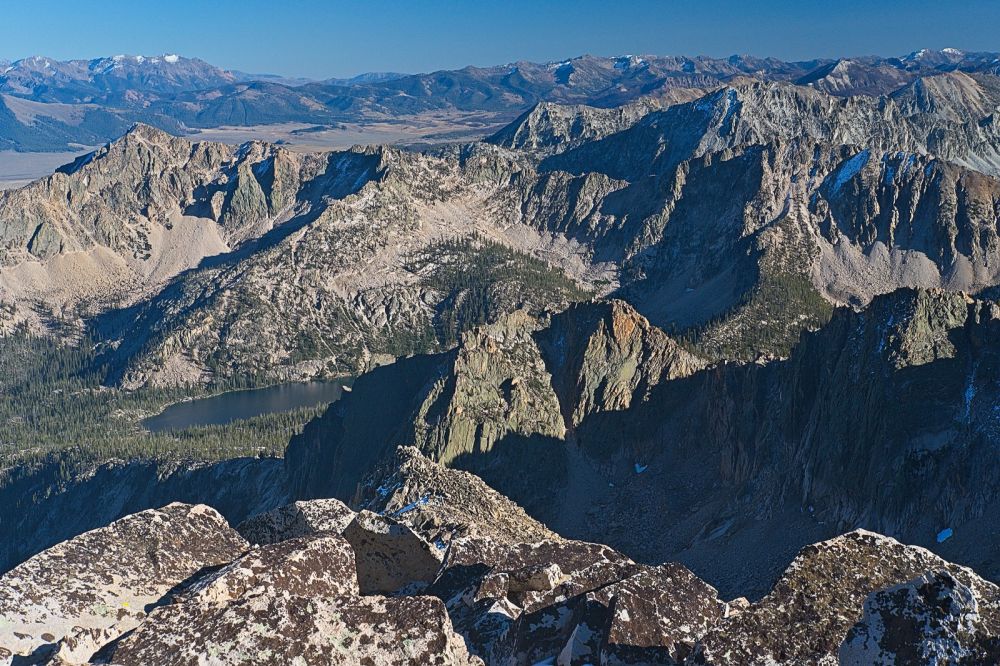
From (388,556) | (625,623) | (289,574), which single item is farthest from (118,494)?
(625,623)

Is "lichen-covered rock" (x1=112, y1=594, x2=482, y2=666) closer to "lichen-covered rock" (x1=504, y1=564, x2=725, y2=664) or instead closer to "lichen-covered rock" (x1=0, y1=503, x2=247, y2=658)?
"lichen-covered rock" (x1=504, y1=564, x2=725, y2=664)

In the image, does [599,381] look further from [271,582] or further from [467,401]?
[271,582]

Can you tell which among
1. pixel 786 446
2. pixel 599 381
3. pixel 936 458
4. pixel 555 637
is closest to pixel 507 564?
pixel 555 637

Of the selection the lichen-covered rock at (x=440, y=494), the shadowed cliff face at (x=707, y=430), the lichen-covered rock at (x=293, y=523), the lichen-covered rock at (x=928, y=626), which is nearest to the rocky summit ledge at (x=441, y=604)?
the lichen-covered rock at (x=928, y=626)

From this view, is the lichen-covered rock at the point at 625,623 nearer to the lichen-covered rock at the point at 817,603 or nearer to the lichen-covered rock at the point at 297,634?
the lichen-covered rock at the point at 297,634

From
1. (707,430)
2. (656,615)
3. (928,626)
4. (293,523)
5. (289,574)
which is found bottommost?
(707,430)

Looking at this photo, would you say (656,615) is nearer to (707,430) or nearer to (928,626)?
(928,626)
